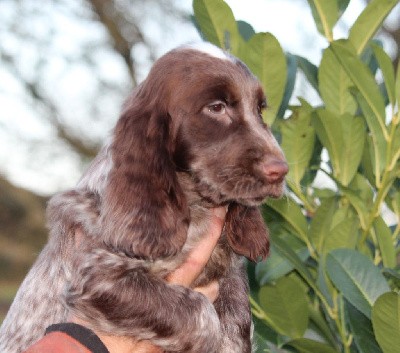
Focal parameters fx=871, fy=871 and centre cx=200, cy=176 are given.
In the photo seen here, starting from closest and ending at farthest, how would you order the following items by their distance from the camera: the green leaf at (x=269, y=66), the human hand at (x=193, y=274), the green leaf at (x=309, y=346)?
the human hand at (x=193, y=274) < the green leaf at (x=309, y=346) < the green leaf at (x=269, y=66)

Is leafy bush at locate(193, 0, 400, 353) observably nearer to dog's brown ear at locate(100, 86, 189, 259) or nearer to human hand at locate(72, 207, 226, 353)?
human hand at locate(72, 207, 226, 353)

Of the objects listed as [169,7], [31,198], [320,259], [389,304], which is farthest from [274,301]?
[31,198]

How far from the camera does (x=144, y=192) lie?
126 inches

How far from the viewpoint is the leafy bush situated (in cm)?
393

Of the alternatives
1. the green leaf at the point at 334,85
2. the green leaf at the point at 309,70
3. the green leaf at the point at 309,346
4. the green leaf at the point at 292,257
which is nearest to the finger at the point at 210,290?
the green leaf at the point at 292,257

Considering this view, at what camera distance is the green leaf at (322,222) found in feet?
13.2

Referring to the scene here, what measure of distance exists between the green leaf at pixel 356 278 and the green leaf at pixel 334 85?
83 centimetres

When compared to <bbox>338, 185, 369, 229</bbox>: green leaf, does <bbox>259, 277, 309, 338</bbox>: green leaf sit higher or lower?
lower

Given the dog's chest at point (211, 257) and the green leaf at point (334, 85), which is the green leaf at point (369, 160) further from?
the dog's chest at point (211, 257)

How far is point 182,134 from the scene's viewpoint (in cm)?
328

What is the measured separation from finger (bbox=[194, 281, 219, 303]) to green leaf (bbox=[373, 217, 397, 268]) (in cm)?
93

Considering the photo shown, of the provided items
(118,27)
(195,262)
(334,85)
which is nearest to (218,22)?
(334,85)

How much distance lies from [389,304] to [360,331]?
16.4 inches

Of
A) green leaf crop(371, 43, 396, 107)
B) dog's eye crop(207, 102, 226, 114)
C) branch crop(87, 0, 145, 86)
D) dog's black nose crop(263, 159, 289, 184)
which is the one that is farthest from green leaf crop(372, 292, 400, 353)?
branch crop(87, 0, 145, 86)
